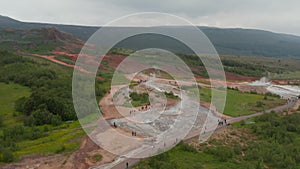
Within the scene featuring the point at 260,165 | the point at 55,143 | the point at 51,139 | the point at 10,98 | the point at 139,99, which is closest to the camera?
the point at 260,165

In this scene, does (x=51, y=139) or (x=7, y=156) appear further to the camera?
(x=51, y=139)

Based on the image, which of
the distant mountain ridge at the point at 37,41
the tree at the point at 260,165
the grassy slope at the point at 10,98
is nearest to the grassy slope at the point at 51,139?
the grassy slope at the point at 10,98

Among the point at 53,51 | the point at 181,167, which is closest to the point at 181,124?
the point at 181,167

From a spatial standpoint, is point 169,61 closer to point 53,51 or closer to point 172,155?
point 53,51

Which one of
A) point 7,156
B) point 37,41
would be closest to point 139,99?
point 7,156

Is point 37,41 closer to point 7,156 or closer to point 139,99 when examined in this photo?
point 139,99

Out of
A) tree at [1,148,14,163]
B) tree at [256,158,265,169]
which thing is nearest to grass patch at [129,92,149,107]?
tree at [256,158,265,169]

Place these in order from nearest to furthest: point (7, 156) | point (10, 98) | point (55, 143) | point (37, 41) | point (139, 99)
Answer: point (7, 156)
point (55, 143)
point (10, 98)
point (139, 99)
point (37, 41)

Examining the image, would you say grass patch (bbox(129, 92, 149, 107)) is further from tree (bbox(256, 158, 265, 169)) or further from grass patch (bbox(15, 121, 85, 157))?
tree (bbox(256, 158, 265, 169))

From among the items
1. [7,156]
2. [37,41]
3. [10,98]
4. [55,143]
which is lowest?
[55,143]

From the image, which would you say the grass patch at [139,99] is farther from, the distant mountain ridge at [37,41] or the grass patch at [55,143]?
the distant mountain ridge at [37,41]
